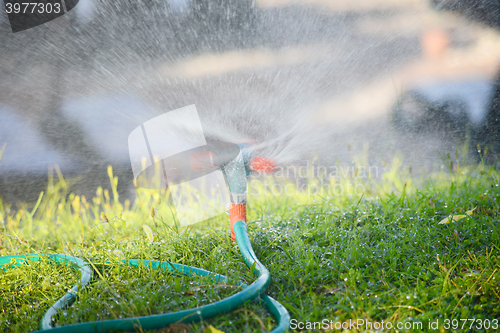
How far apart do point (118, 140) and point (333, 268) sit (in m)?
2.97

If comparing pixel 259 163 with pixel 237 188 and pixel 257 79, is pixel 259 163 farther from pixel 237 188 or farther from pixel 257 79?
pixel 257 79

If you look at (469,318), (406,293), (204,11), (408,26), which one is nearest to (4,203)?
(204,11)

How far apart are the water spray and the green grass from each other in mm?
44

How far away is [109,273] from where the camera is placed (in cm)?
175

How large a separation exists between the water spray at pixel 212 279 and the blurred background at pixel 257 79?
127 cm

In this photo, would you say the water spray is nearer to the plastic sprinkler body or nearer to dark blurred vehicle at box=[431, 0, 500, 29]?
the plastic sprinkler body

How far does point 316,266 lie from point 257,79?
298cm

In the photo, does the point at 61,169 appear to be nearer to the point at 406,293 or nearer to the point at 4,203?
the point at 4,203

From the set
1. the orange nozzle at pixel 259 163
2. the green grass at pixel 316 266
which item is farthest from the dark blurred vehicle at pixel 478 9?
the orange nozzle at pixel 259 163

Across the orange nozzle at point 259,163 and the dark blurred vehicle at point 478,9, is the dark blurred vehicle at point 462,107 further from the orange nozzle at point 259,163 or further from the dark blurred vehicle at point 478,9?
the orange nozzle at point 259,163

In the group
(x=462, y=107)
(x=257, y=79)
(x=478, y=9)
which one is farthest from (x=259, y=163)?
(x=478, y=9)

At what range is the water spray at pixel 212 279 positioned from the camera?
123cm

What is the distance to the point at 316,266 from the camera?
171 centimetres

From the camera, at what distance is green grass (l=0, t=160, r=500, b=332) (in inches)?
54.3
